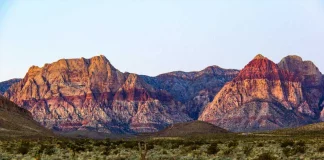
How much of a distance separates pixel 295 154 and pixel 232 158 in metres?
5.82

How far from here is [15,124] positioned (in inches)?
5896

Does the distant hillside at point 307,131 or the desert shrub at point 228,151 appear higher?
the distant hillside at point 307,131

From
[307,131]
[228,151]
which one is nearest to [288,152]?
[228,151]

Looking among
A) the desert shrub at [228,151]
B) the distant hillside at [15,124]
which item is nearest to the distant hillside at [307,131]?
the desert shrub at [228,151]

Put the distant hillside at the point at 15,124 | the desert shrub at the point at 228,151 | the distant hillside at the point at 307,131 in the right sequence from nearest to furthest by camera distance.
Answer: the desert shrub at the point at 228,151 < the distant hillside at the point at 307,131 < the distant hillside at the point at 15,124

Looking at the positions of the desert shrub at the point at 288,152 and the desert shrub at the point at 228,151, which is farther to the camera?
the desert shrub at the point at 228,151

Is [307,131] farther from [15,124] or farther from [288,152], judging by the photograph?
[15,124]

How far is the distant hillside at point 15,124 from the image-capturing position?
424 feet

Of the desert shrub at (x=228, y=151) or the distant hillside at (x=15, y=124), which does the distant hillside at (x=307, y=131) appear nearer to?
the desert shrub at (x=228, y=151)

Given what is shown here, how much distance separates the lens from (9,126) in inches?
5561

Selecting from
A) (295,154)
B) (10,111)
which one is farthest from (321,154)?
(10,111)

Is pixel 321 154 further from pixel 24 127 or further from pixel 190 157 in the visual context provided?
pixel 24 127

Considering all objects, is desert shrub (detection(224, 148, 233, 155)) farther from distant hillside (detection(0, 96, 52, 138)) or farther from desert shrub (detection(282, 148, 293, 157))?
distant hillside (detection(0, 96, 52, 138))

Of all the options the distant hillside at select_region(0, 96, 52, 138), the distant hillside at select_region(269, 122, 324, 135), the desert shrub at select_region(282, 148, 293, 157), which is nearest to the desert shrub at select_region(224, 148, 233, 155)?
the desert shrub at select_region(282, 148, 293, 157)
